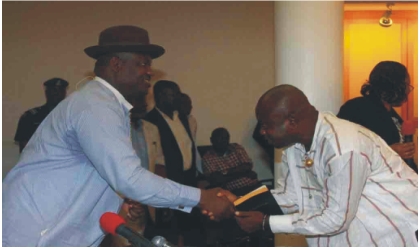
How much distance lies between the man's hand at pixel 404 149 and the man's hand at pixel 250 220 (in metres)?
1.00

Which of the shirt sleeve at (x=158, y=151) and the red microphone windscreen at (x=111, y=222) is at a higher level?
the red microphone windscreen at (x=111, y=222)

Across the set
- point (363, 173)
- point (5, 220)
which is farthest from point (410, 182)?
point (5, 220)

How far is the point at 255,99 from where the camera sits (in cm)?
734

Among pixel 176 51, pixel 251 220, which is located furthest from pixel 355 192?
pixel 176 51

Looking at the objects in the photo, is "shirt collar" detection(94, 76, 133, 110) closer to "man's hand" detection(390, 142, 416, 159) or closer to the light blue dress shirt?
the light blue dress shirt

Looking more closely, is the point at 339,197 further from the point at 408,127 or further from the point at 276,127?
the point at 408,127

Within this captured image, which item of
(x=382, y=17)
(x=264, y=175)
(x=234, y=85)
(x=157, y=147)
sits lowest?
(x=264, y=175)

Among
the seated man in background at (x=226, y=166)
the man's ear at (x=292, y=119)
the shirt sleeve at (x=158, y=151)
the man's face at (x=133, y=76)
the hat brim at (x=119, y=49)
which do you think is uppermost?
the hat brim at (x=119, y=49)

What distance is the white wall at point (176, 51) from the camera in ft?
22.9

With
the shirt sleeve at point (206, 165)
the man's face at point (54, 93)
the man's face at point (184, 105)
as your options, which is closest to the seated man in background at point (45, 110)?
the man's face at point (54, 93)

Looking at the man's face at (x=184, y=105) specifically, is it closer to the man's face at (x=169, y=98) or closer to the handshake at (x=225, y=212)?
the man's face at (x=169, y=98)

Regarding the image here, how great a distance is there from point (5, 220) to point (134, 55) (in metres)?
0.85

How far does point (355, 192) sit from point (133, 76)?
3.38ft

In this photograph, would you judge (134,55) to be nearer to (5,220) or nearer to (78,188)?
(78,188)
